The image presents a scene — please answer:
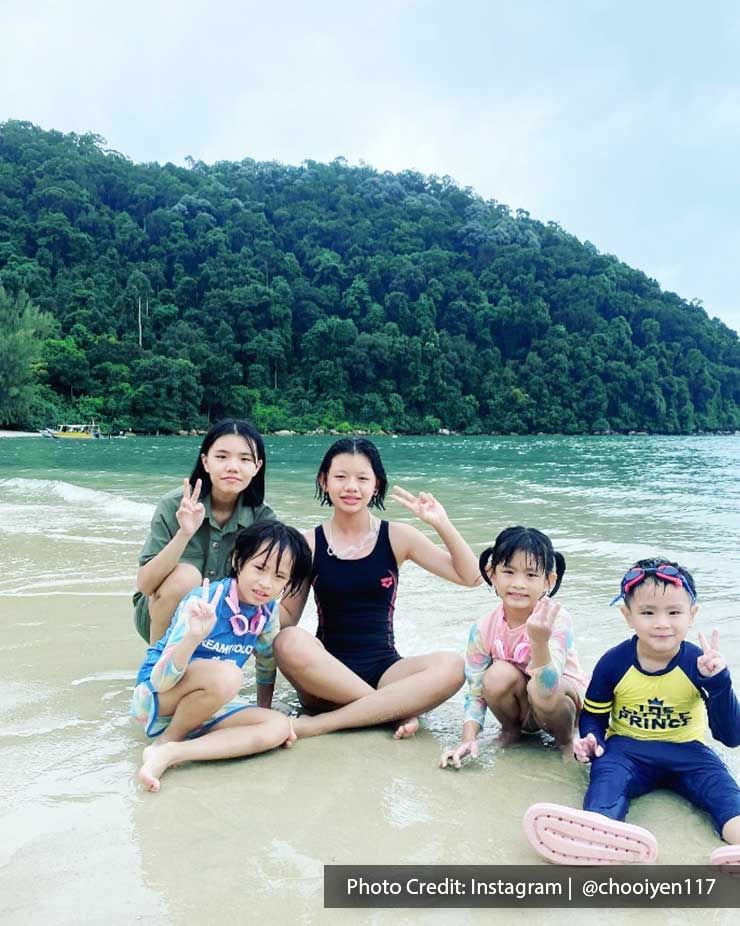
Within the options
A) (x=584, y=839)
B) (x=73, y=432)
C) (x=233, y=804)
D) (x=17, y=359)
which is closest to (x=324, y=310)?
(x=73, y=432)

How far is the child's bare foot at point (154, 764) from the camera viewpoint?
2447mm

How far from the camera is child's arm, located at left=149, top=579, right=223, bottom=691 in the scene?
2.59 m

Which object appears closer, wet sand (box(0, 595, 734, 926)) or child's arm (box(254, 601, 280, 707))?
wet sand (box(0, 595, 734, 926))

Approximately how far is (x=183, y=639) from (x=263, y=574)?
14.6 inches

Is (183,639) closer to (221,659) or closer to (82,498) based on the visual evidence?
(221,659)

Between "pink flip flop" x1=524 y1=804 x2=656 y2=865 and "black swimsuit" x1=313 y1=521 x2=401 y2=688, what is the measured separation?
1.26 metres

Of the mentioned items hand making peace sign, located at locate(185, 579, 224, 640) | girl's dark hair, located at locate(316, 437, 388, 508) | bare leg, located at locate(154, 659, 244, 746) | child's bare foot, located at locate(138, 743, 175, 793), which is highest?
girl's dark hair, located at locate(316, 437, 388, 508)

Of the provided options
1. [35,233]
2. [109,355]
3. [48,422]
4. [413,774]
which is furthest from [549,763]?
[35,233]

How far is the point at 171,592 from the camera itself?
3.13 meters

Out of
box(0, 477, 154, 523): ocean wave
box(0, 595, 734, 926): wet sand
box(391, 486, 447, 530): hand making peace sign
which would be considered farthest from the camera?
box(0, 477, 154, 523): ocean wave

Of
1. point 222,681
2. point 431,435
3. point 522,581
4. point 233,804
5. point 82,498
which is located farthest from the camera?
point 431,435

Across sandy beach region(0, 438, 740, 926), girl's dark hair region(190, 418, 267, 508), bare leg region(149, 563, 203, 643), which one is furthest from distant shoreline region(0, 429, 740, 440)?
bare leg region(149, 563, 203, 643)

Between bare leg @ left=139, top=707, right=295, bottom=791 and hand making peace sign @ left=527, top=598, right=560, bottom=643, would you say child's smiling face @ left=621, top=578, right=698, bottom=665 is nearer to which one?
hand making peace sign @ left=527, top=598, right=560, bottom=643

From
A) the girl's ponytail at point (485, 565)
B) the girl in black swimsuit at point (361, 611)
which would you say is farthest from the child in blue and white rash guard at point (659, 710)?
the girl in black swimsuit at point (361, 611)
